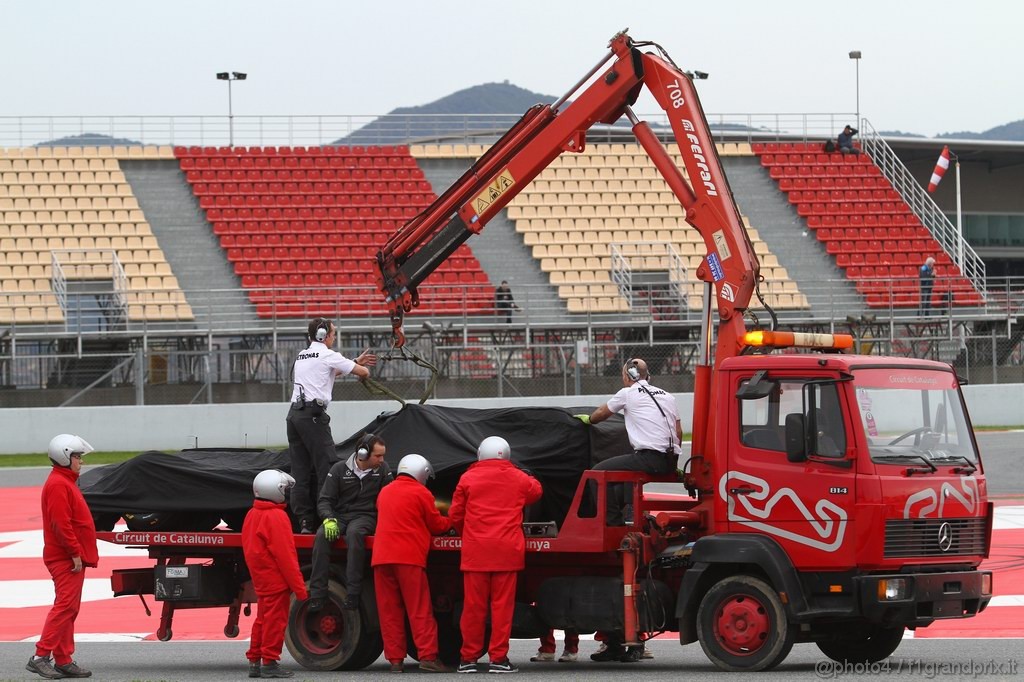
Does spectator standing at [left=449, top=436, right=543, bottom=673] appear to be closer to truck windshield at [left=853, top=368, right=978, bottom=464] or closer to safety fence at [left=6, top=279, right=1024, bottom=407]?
truck windshield at [left=853, top=368, right=978, bottom=464]

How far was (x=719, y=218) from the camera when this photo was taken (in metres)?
11.6

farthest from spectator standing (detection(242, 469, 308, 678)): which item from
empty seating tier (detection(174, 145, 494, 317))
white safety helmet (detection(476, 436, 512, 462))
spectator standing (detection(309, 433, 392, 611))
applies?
empty seating tier (detection(174, 145, 494, 317))

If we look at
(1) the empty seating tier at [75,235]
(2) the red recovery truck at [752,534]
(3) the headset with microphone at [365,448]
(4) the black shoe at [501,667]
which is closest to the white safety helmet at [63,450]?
(2) the red recovery truck at [752,534]

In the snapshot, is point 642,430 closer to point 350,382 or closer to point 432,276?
point 350,382

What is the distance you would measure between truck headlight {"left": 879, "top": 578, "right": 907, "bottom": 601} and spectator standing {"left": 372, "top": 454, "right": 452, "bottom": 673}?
10.2 feet

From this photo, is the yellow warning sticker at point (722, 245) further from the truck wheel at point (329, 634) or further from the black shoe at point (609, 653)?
the truck wheel at point (329, 634)

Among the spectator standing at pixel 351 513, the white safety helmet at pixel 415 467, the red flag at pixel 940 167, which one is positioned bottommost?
the spectator standing at pixel 351 513

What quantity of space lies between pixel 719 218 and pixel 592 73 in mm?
2082

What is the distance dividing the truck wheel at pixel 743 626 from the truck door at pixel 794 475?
1.22 ft

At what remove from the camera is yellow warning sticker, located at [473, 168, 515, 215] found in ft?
43.9

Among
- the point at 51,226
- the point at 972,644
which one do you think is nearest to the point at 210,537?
the point at 972,644

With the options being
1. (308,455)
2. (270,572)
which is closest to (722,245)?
(308,455)

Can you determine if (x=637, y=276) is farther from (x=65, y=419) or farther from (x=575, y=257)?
(x=65, y=419)

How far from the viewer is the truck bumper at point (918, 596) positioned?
32.2 feet
